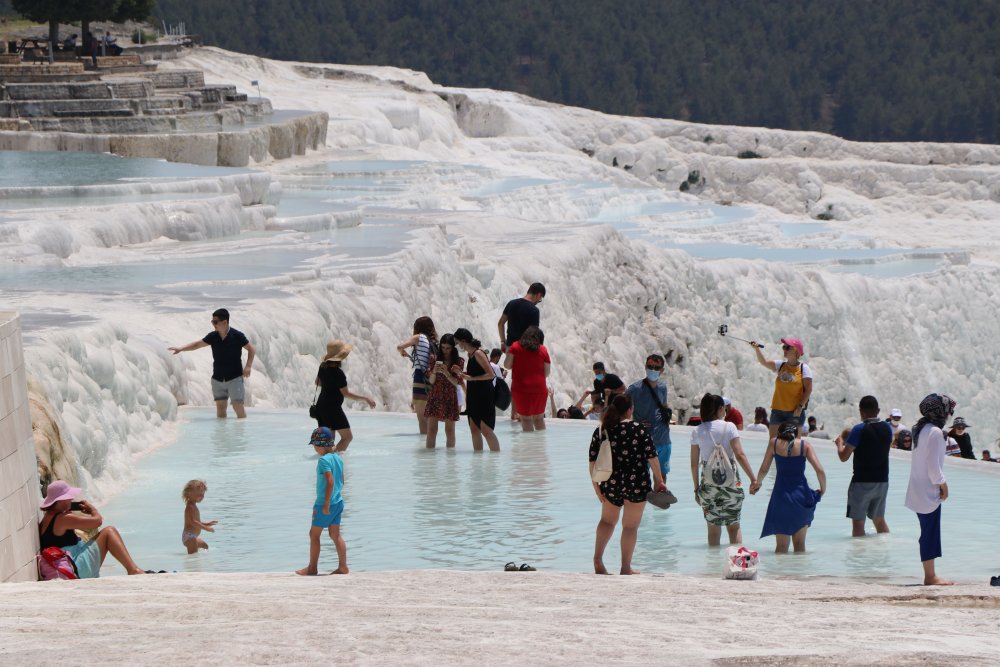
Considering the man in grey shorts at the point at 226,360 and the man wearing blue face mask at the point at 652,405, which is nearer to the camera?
the man wearing blue face mask at the point at 652,405

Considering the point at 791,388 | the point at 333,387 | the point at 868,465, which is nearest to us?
the point at 868,465

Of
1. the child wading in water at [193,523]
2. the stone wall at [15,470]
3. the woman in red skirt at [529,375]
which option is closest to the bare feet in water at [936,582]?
the child wading in water at [193,523]

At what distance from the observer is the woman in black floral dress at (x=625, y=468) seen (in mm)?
7043

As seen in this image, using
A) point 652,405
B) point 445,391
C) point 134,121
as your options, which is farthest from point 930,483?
point 134,121

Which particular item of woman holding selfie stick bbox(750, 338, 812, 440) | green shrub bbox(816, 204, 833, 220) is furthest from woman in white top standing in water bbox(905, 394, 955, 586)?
green shrub bbox(816, 204, 833, 220)

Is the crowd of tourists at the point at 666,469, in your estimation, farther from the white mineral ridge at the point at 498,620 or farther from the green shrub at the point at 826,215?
the green shrub at the point at 826,215

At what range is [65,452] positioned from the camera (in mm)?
8766

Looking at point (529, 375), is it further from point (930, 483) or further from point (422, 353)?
point (930, 483)

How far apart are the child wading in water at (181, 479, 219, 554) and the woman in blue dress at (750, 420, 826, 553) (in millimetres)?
2618

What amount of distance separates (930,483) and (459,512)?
2816 mm

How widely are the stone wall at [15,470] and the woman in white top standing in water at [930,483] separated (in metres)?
3.74

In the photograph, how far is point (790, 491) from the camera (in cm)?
782

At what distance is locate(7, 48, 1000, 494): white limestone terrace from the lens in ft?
42.9

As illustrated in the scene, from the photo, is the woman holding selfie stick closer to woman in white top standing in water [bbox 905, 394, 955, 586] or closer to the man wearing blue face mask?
the man wearing blue face mask
